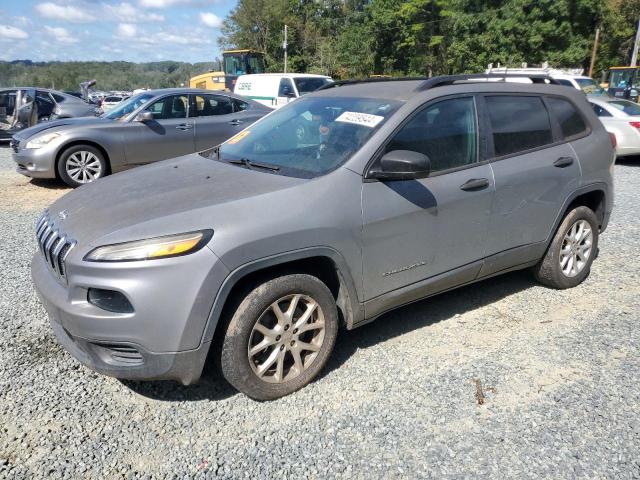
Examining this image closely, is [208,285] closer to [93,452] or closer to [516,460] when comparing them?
[93,452]

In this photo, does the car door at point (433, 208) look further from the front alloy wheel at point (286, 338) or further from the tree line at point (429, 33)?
the tree line at point (429, 33)

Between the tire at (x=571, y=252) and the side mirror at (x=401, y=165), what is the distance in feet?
5.99

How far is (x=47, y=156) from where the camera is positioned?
305 inches

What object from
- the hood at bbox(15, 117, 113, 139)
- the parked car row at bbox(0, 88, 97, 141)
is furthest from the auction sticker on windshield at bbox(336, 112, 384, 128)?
the parked car row at bbox(0, 88, 97, 141)

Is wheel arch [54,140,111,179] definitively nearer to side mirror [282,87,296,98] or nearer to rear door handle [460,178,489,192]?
rear door handle [460,178,489,192]

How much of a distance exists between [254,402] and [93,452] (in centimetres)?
83

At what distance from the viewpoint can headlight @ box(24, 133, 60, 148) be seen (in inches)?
307

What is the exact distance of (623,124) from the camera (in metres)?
10.4

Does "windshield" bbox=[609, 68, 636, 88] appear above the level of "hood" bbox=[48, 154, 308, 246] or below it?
above

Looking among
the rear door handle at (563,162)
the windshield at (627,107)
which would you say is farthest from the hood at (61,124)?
the windshield at (627,107)

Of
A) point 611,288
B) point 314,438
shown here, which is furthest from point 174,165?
point 611,288

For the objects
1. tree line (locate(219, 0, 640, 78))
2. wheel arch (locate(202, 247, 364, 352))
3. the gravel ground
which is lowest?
the gravel ground

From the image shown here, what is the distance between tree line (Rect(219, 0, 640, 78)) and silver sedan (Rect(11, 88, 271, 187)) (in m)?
30.1

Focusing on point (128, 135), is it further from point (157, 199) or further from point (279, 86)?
point (279, 86)
